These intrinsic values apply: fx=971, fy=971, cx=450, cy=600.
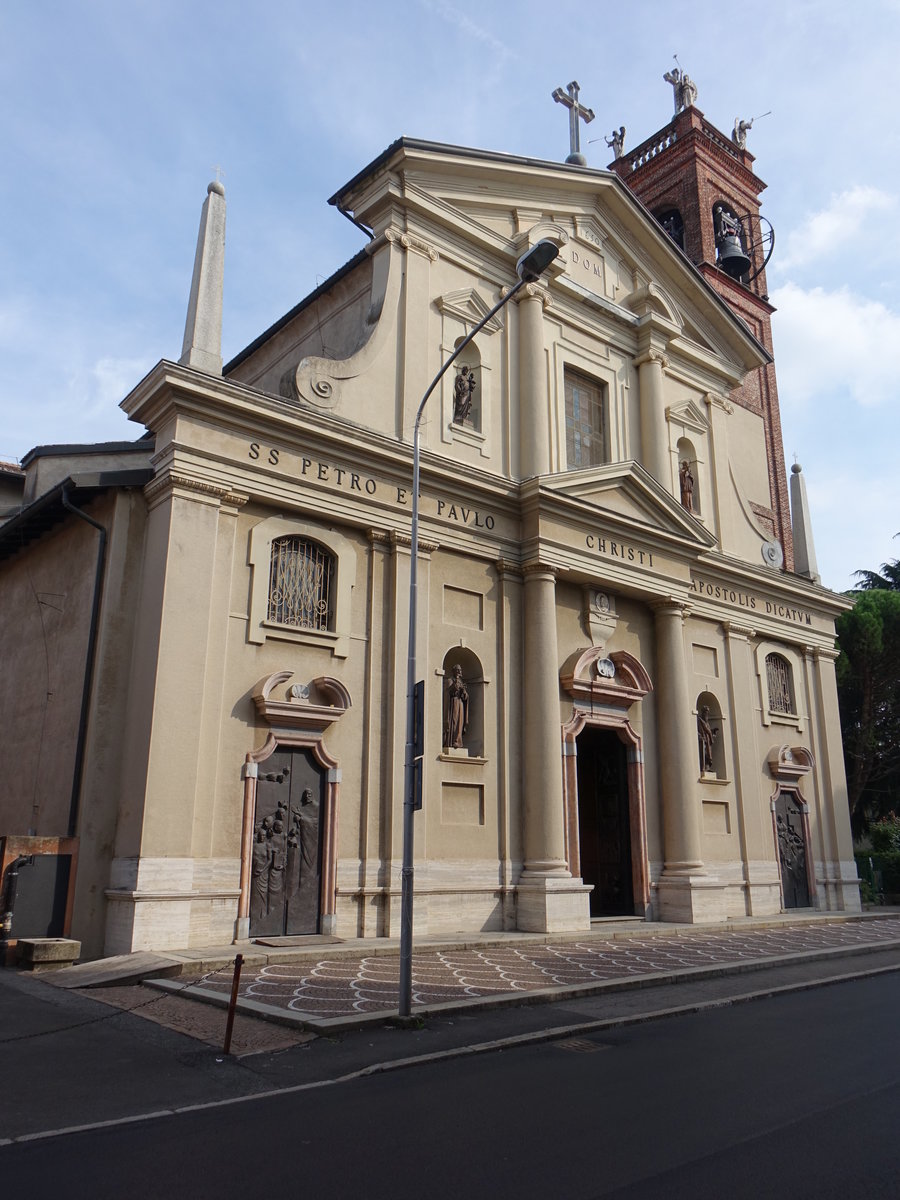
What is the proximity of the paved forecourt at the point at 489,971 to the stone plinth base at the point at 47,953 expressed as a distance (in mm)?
2001

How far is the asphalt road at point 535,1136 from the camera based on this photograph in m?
4.98

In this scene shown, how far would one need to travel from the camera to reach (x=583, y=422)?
21.3m

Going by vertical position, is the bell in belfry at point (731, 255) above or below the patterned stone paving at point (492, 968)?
above

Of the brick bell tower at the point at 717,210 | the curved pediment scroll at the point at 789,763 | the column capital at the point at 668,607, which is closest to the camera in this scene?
the column capital at the point at 668,607

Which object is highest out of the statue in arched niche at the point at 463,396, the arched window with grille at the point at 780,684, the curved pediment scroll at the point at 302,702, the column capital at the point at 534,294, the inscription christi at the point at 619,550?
the column capital at the point at 534,294

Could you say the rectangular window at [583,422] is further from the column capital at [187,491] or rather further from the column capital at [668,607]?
the column capital at [187,491]

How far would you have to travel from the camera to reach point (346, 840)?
14844mm

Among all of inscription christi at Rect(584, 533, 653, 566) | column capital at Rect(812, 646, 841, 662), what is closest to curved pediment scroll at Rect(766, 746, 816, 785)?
column capital at Rect(812, 646, 841, 662)

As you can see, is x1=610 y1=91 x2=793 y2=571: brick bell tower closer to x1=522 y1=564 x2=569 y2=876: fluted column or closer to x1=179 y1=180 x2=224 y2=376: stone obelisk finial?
x1=522 y1=564 x2=569 y2=876: fluted column

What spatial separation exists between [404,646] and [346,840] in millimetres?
3194

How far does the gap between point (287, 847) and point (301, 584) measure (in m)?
4.03

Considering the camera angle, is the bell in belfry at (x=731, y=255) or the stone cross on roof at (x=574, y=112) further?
the bell in belfry at (x=731, y=255)

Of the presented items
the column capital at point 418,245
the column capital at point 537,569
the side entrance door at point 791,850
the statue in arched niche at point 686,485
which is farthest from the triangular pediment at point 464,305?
the side entrance door at point 791,850

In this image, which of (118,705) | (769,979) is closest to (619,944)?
(769,979)
